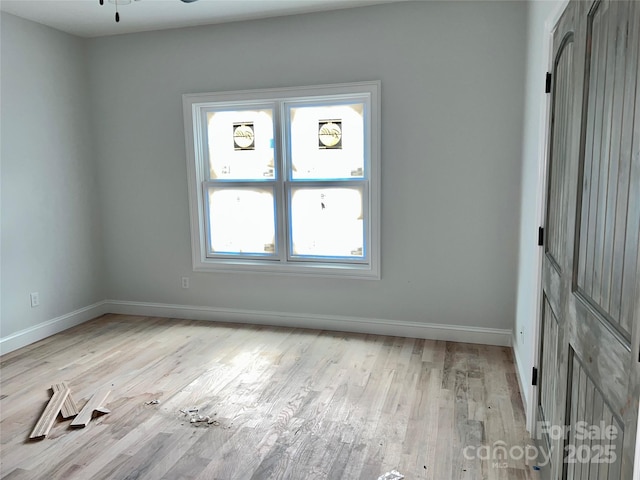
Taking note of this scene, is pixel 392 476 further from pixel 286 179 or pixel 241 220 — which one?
pixel 241 220

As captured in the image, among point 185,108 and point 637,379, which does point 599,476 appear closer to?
point 637,379

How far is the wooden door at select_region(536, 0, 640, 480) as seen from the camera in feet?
3.25

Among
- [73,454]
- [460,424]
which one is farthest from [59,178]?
[460,424]

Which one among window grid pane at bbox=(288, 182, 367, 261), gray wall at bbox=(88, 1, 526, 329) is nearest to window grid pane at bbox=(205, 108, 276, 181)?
gray wall at bbox=(88, 1, 526, 329)

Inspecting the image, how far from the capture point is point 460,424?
2598 millimetres

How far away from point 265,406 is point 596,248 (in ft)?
7.21

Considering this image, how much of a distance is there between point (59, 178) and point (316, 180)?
95.8 inches

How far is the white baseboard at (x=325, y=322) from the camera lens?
12.5ft

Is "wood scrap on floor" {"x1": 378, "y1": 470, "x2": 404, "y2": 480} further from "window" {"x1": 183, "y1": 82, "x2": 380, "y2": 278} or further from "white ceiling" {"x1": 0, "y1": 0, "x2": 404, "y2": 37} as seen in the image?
"white ceiling" {"x1": 0, "y1": 0, "x2": 404, "y2": 37}

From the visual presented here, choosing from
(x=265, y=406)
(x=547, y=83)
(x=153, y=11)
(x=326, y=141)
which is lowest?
(x=265, y=406)

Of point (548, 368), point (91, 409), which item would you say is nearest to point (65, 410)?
point (91, 409)

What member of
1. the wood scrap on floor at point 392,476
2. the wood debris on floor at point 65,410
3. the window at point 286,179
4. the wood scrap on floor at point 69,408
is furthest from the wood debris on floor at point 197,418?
the window at point 286,179

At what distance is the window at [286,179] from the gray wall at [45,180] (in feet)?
3.76

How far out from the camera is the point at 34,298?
4.05 metres
